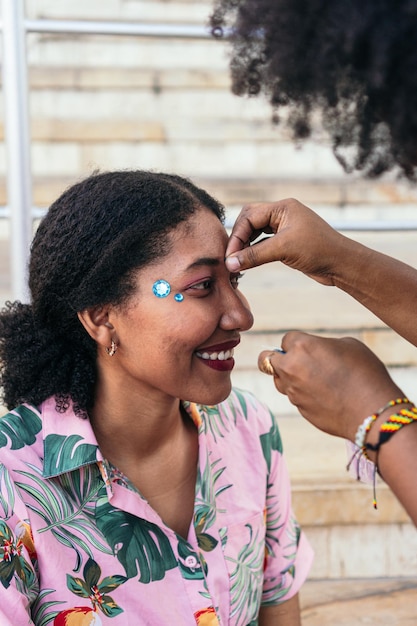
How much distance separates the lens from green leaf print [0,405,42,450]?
147cm

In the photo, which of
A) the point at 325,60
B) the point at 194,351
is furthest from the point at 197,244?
the point at 325,60

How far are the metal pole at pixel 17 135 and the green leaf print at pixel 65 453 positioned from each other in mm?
664

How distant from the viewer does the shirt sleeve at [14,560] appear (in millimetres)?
1284

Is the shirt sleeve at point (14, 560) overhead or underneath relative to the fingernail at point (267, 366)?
underneath

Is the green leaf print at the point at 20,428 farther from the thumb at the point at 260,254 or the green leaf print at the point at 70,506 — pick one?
the thumb at the point at 260,254

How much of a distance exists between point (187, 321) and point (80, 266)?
0.23 meters

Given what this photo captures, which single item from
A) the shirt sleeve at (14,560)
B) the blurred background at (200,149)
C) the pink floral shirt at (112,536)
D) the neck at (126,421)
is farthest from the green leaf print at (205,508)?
the blurred background at (200,149)

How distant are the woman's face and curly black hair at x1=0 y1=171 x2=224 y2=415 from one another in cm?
3

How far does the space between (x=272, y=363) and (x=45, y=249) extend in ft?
2.02

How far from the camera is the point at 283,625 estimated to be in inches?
72.5

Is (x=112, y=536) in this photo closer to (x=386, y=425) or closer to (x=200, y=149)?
(x=386, y=425)

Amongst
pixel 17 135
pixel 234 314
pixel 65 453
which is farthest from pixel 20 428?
pixel 17 135

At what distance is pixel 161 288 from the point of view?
60.2 inches

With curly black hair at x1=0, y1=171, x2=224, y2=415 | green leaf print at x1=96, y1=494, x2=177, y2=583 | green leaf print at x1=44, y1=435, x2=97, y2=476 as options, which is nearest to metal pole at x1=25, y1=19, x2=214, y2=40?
curly black hair at x1=0, y1=171, x2=224, y2=415
